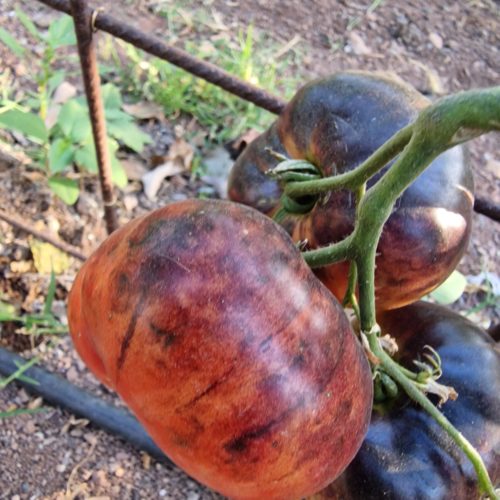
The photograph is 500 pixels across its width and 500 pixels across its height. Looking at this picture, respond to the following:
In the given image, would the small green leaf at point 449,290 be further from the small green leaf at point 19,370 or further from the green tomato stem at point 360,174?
the small green leaf at point 19,370

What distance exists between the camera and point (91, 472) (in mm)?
1323

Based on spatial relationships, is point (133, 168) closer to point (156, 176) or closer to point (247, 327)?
point (156, 176)

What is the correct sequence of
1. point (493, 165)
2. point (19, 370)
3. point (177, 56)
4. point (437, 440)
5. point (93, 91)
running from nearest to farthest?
1. point (437, 440)
2. point (177, 56)
3. point (93, 91)
4. point (19, 370)
5. point (493, 165)

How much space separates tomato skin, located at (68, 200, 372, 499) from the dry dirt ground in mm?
698

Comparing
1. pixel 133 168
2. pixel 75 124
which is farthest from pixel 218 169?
pixel 75 124

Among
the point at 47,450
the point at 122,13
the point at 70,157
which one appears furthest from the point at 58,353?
the point at 122,13

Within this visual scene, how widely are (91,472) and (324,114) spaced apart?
2.64ft

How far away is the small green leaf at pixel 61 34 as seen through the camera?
1.44 m

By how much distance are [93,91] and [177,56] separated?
0.58 ft

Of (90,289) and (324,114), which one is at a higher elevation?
(324,114)

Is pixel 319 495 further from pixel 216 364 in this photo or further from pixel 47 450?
pixel 47 450

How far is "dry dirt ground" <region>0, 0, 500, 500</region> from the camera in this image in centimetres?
132

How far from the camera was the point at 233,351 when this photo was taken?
2.02 feet

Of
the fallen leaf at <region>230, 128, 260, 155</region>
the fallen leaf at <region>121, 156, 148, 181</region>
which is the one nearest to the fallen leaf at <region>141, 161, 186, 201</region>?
the fallen leaf at <region>121, 156, 148, 181</region>
